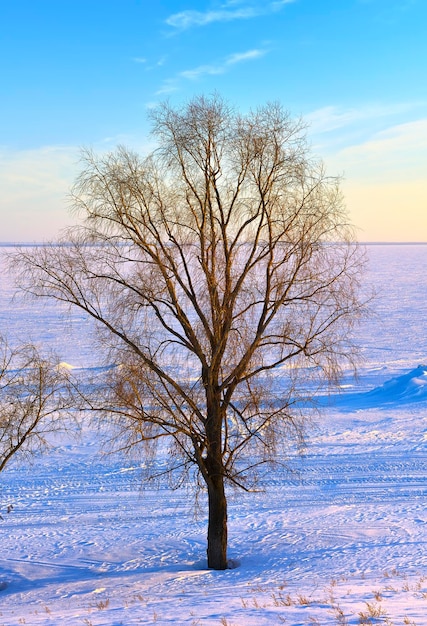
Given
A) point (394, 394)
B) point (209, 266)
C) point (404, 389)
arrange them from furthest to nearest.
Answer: point (404, 389)
point (394, 394)
point (209, 266)

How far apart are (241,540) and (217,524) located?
2147mm

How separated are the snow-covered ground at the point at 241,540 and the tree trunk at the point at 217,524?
0.30 meters

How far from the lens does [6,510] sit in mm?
14820

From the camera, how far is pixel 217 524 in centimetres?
1112

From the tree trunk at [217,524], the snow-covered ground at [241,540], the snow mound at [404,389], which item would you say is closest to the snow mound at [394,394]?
the snow mound at [404,389]

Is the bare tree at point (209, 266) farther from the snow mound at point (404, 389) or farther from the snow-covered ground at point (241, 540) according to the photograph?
the snow mound at point (404, 389)

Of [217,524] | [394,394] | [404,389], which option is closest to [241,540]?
[217,524]

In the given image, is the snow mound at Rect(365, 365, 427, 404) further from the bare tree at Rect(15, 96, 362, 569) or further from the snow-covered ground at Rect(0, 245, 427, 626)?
the bare tree at Rect(15, 96, 362, 569)

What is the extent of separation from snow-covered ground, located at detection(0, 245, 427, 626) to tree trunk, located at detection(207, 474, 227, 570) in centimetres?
30

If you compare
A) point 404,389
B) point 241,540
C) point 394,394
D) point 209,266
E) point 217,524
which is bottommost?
point 241,540

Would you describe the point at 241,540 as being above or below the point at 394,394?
below

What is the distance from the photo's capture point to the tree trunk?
1106 centimetres

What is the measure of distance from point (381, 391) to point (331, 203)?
1611 cm

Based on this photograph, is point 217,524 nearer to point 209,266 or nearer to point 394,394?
point 209,266
